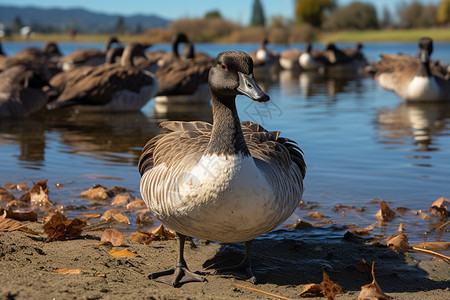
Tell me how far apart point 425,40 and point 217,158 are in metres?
13.3

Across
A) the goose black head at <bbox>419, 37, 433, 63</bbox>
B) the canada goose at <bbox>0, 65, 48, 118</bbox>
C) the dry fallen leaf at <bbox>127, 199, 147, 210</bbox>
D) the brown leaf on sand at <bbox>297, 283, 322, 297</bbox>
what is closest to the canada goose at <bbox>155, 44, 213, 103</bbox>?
the canada goose at <bbox>0, 65, 48, 118</bbox>

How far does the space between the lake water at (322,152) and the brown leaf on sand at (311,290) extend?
139 cm

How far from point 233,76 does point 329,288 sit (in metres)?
1.63

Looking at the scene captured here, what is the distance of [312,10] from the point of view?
116 m

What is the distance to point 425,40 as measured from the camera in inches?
617

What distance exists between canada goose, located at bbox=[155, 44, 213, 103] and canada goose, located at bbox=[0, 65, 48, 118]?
3.15m

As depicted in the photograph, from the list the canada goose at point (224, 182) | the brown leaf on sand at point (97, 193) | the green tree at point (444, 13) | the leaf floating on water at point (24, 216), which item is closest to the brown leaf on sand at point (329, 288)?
the canada goose at point (224, 182)

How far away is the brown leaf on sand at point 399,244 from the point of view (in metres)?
5.00

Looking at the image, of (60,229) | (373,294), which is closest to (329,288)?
(373,294)

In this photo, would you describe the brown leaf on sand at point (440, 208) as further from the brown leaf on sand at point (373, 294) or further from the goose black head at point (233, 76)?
the goose black head at point (233, 76)

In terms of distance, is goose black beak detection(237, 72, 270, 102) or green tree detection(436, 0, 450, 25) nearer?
goose black beak detection(237, 72, 270, 102)

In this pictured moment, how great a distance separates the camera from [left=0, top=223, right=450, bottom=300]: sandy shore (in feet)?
12.1

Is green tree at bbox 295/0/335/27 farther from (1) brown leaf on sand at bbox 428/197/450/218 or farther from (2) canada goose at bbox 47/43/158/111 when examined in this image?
(1) brown leaf on sand at bbox 428/197/450/218

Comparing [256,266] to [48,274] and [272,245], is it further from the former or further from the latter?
[48,274]
